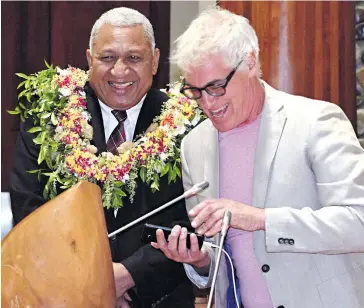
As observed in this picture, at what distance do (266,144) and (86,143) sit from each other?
0.79 meters

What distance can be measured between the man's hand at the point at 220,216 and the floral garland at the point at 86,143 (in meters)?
0.66

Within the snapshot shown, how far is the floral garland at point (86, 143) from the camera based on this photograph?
2654 mm

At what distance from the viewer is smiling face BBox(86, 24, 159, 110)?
270 centimetres

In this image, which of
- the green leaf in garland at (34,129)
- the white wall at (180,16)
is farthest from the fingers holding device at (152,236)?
the white wall at (180,16)

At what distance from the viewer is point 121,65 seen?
2.71 m

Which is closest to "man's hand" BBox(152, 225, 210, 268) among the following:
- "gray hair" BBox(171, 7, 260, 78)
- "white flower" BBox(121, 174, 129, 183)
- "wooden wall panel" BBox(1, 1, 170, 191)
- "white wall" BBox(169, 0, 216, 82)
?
"gray hair" BBox(171, 7, 260, 78)

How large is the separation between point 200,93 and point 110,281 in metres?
0.68

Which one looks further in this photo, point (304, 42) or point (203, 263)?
point (304, 42)

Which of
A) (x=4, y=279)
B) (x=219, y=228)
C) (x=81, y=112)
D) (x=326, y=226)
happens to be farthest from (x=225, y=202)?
(x=81, y=112)

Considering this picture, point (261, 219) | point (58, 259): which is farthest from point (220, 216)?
point (58, 259)

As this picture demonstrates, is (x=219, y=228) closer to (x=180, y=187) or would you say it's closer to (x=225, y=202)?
(x=225, y=202)

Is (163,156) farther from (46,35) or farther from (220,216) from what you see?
(46,35)

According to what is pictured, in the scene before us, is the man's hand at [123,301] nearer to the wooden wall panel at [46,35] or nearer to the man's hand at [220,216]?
the man's hand at [220,216]

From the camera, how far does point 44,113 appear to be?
2.78 meters
